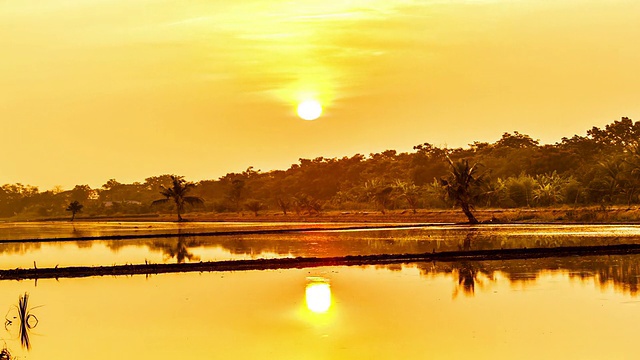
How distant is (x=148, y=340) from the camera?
61.5ft

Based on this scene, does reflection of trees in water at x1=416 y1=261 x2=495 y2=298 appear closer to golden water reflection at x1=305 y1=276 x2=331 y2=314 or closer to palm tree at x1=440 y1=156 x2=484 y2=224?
golden water reflection at x1=305 y1=276 x2=331 y2=314

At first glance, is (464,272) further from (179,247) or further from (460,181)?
(460,181)

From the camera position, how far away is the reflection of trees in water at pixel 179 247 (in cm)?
4066

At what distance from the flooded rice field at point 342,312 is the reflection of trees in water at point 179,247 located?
2478mm

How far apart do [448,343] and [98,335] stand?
301 inches

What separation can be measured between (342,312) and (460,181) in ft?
165

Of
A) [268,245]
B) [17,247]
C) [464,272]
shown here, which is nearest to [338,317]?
[464,272]

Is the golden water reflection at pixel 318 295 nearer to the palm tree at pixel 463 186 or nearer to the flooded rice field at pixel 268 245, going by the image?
the flooded rice field at pixel 268 245

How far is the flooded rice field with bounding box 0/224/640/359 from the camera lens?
17.2m

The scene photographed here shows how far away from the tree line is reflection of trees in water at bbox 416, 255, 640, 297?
1461 inches

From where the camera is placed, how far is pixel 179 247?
1913 inches

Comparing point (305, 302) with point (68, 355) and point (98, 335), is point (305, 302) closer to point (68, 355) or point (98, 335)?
point (98, 335)

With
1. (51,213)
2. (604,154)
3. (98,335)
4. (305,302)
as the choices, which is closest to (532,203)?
(604,154)

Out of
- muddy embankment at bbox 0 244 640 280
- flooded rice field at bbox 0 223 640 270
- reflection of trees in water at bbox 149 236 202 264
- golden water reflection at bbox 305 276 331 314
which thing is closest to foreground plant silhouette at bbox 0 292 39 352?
golden water reflection at bbox 305 276 331 314
